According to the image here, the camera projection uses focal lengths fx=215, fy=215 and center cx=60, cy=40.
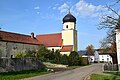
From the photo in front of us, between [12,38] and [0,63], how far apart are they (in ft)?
127

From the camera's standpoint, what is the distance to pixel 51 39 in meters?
82.9

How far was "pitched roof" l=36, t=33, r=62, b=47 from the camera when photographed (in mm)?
80250

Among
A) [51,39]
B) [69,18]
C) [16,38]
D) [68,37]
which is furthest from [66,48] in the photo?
[16,38]

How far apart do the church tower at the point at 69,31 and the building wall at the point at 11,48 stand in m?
15.1

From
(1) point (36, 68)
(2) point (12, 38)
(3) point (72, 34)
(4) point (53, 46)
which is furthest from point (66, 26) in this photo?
(1) point (36, 68)

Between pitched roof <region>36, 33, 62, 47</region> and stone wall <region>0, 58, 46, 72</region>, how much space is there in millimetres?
44165

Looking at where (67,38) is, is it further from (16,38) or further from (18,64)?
(18,64)

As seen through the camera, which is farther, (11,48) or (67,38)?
(67,38)

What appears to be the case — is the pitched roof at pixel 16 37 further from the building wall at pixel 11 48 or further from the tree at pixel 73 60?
the tree at pixel 73 60

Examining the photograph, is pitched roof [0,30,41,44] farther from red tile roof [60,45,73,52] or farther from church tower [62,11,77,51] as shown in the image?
church tower [62,11,77,51]

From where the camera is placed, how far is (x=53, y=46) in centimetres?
8006

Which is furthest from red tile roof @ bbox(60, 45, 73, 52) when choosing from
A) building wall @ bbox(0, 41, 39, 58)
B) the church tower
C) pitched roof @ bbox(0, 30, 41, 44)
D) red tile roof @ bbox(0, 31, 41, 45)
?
building wall @ bbox(0, 41, 39, 58)

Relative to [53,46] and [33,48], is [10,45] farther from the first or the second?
[53,46]

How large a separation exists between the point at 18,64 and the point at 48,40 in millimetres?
53472
